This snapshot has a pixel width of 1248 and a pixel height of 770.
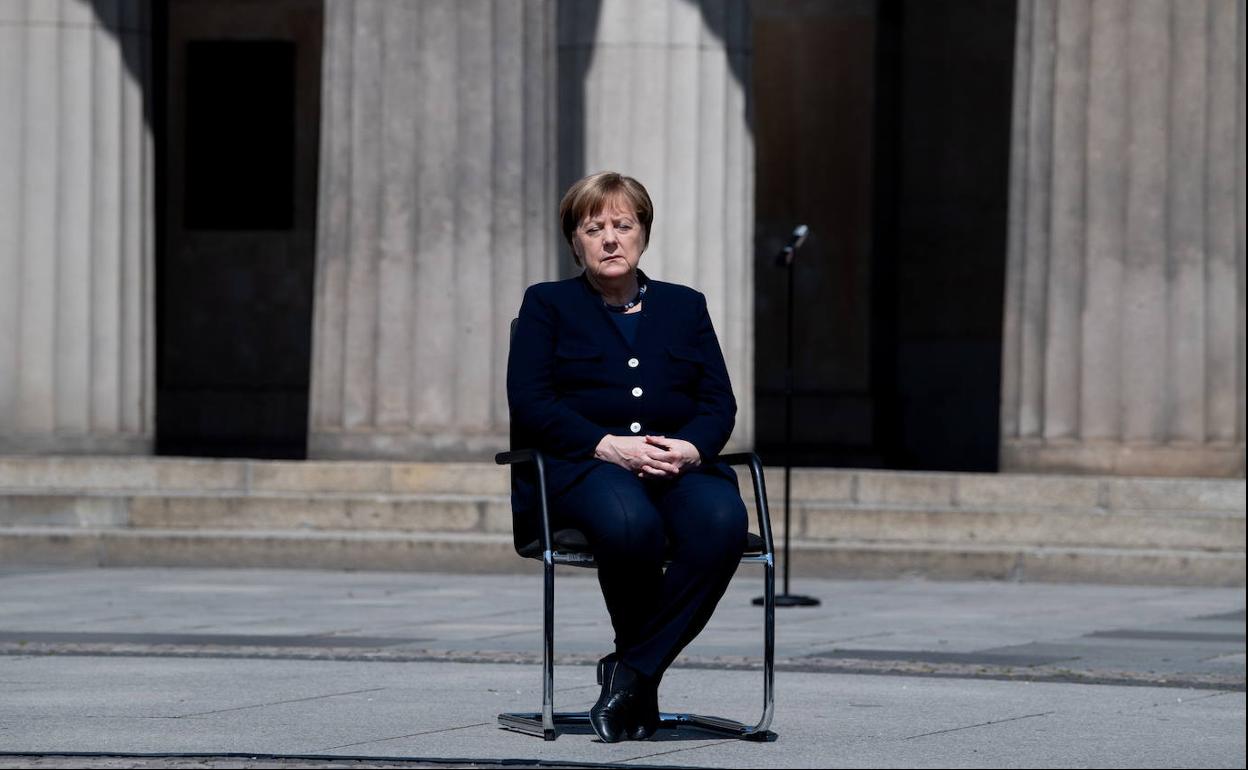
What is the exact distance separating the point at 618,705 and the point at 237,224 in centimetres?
1976

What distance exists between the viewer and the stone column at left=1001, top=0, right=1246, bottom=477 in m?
17.0

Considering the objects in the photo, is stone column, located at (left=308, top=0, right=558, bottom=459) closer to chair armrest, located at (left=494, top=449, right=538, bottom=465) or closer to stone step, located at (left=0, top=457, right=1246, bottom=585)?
stone step, located at (left=0, top=457, right=1246, bottom=585)

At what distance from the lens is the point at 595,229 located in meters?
7.20

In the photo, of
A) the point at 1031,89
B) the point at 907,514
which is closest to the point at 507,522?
the point at 907,514

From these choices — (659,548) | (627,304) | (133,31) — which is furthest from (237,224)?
(659,548)

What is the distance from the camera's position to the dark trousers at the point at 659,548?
698 centimetres

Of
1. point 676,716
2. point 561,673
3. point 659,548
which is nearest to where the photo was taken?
point 659,548

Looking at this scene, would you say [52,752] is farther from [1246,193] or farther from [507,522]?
[1246,193]

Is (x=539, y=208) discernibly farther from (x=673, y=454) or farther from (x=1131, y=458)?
(x=673, y=454)

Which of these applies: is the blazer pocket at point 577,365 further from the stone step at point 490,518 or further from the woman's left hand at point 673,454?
the stone step at point 490,518

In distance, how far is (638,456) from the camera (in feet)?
23.3

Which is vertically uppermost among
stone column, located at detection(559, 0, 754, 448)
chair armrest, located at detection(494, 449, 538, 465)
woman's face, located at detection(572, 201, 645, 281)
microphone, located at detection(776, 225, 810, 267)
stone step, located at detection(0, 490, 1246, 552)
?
stone column, located at detection(559, 0, 754, 448)

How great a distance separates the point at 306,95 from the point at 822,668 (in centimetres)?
1680

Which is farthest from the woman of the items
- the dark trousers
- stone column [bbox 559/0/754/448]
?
stone column [bbox 559/0/754/448]
